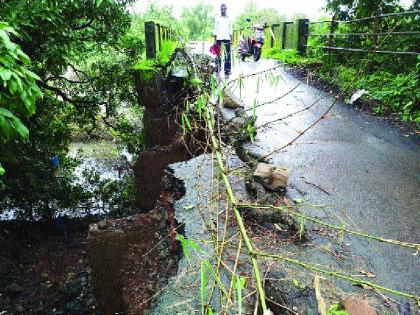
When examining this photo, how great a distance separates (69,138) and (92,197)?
1.74m

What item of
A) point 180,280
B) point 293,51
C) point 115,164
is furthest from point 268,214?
point 115,164

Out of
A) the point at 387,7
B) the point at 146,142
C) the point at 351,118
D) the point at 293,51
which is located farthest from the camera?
the point at 293,51

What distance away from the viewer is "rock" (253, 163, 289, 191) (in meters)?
3.28

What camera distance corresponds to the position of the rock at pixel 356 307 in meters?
Answer: 1.74

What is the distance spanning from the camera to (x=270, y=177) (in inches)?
131

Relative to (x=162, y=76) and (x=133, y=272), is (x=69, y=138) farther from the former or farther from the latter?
(x=133, y=272)

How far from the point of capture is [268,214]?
2852 mm

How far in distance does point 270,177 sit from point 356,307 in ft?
5.47

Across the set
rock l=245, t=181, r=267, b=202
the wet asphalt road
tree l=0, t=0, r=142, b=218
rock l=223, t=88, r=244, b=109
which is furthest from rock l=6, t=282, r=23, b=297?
rock l=245, t=181, r=267, b=202

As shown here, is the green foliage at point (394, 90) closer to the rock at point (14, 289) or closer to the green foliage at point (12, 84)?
the green foliage at point (12, 84)

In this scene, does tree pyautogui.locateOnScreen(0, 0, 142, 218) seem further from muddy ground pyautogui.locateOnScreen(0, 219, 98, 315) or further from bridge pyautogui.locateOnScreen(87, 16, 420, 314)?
bridge pyautogui.locateOnScreen(87, 16, 420, 314)

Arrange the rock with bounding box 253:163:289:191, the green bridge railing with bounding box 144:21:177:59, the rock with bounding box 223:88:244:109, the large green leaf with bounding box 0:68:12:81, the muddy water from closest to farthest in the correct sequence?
1. the large green leaf with bounding box 0:68:12:81
2. the rock with bounding box 253:163:289:191
3. the rock with bounding box 223:88:244:109
4. the green bridge railing with bounding box 144:21:177:59
5. the muddy water

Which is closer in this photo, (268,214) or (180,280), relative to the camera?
(180,280)

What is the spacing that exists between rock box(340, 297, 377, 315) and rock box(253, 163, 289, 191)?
158 cm
